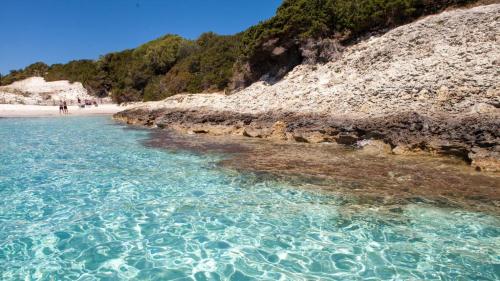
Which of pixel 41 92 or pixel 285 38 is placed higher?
pixel 285 38

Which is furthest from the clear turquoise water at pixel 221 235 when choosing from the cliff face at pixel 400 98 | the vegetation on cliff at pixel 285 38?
the vegetation on cliff at pixel 285 38

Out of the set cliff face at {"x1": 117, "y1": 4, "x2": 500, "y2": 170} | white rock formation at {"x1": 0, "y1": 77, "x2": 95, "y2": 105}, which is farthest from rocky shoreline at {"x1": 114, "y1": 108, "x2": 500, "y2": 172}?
white rock formation at {"x1": 0, "y1": 77, "x2": 95, "y2": 105}

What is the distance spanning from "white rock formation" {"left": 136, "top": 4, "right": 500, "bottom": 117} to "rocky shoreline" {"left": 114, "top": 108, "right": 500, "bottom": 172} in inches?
19.5

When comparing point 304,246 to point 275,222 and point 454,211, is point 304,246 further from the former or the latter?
point 454,211

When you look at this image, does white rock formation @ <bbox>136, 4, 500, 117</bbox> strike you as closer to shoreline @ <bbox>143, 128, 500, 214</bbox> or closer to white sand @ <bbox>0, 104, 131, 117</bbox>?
shoreline @ <bbox>143, 128, 500, 214</bbox>

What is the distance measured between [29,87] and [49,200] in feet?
207

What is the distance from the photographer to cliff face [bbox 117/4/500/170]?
1213cm

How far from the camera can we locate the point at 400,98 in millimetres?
14641

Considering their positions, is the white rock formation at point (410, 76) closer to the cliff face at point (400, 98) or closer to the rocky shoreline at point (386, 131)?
the cliff face at point (400, 98)

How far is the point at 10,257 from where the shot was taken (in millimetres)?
5988

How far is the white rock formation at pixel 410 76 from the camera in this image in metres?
13.1

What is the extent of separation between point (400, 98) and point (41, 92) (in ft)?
194

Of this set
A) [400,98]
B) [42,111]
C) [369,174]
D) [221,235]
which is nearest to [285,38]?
[400,98]

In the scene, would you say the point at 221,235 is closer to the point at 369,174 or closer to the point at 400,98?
the point at 369,174
